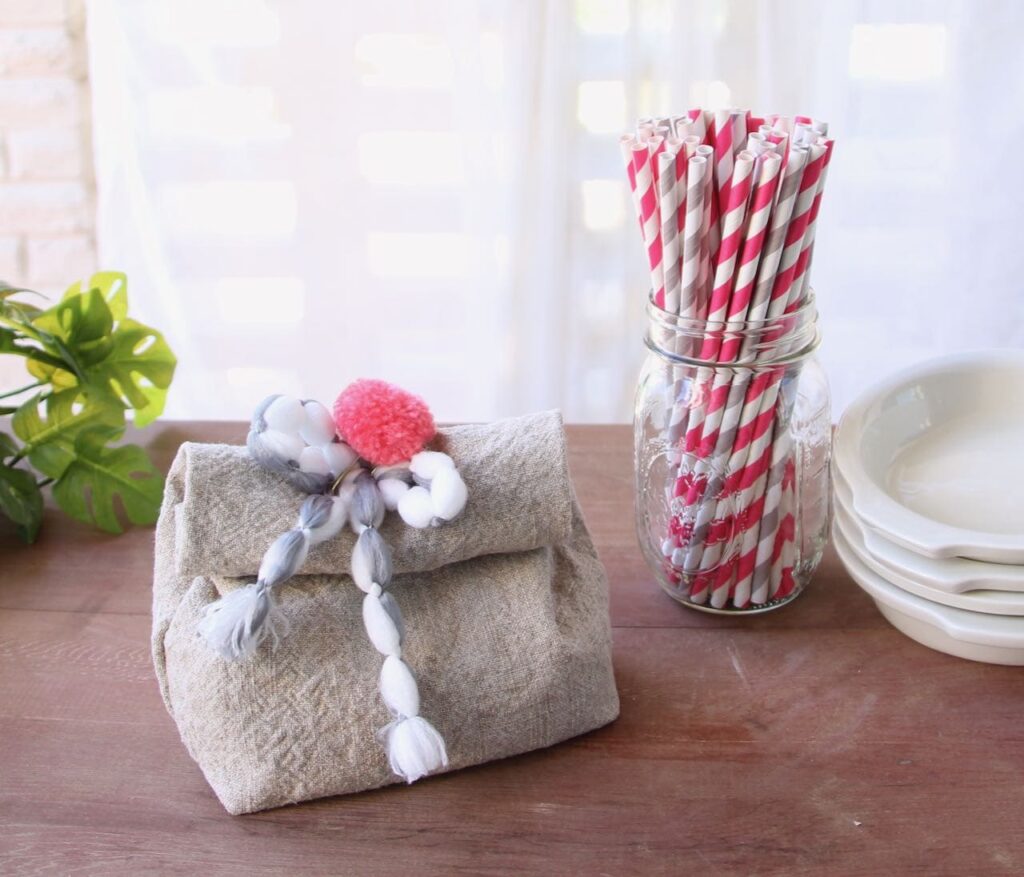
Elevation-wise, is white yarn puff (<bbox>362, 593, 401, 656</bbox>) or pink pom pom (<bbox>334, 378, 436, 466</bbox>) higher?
pink pom pom (<bbox>334, 378, 436, 466</bbox>)

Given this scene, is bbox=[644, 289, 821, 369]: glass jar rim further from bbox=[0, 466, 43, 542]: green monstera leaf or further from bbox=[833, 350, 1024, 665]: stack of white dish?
bbox=[0, 466, 43, 542]: green monstera leaf

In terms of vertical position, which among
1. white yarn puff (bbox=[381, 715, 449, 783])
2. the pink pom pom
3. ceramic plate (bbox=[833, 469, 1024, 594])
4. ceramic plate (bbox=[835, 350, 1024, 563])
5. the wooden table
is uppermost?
the pink pom pom

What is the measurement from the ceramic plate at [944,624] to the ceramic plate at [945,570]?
0.05 feet

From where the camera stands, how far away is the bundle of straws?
0.61 m

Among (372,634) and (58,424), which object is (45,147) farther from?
(372,634)

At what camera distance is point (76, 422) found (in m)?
0.82

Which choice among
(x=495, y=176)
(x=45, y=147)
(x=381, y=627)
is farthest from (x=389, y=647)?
(x=45, y=147)

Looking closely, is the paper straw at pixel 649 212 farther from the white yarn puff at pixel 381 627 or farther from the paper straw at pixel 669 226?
the white yarn puff at pixel 381 627

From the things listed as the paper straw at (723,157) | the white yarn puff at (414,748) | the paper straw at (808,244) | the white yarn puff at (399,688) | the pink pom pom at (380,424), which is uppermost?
the paper straw at (723,157)

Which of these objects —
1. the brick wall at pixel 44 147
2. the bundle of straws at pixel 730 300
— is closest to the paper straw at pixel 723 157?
the bundle of straws at pixel 730 300

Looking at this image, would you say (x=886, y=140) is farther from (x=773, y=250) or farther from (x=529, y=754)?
(x=529, y=754)

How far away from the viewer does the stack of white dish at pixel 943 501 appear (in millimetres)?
625

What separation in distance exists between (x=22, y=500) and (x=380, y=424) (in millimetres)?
352

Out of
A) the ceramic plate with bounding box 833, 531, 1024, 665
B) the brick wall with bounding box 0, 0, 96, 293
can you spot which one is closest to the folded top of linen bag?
Result: the ceramic plate with bounding box 833, 531, 1024, 665
